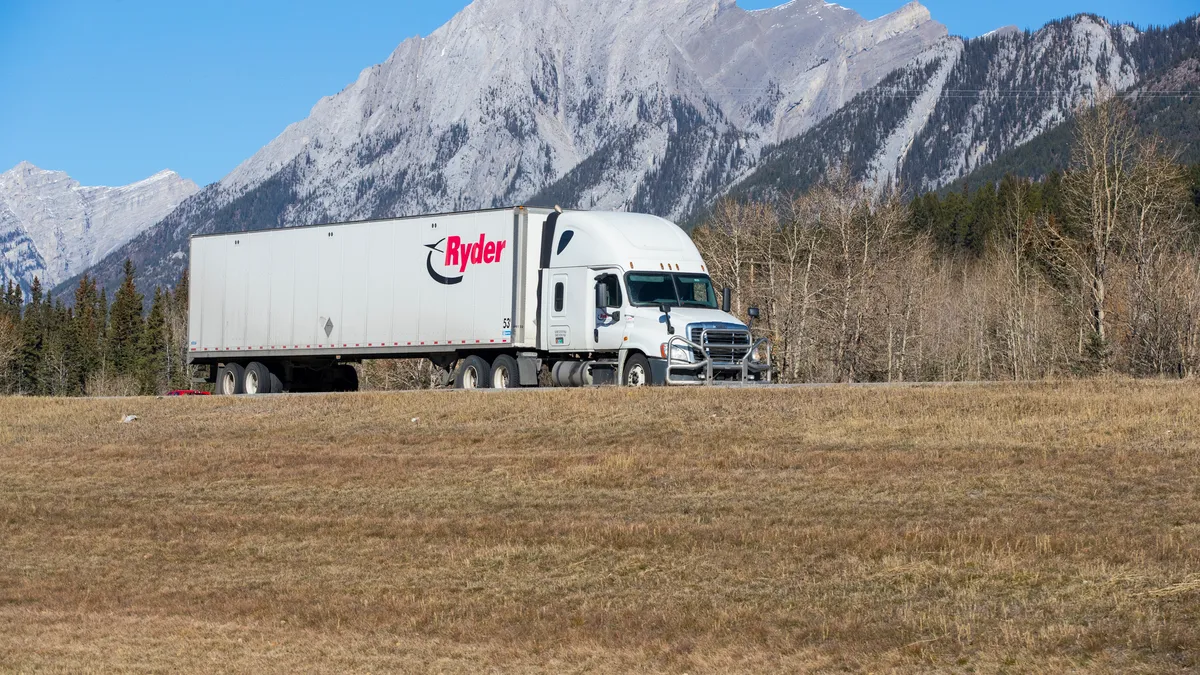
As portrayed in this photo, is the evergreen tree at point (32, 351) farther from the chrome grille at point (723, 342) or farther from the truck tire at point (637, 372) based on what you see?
the chrome grille at point (723, 342)

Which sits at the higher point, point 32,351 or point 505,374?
point 32,351

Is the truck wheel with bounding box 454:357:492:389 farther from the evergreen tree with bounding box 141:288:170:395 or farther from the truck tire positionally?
the evergreen tree with bounding box 141:288:170:395

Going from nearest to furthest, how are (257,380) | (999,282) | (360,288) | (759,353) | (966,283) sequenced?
1. (759,353)
2. (360,288)
3. (257,380)
4. (999,282)
5. (966,283)

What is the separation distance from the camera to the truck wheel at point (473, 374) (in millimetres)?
35844

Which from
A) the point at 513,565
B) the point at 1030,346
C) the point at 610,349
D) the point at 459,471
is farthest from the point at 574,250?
the point at 1030,346

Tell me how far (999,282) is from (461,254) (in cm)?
6366

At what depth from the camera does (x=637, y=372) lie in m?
32.9

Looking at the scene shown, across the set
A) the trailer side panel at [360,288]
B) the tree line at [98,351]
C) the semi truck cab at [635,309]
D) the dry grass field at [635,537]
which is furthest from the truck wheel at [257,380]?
the tree line at [98,351]

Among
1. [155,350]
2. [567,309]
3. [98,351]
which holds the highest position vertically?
[155,350]

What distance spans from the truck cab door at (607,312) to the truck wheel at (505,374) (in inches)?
102

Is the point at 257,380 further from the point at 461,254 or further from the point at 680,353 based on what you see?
the point at 680,353

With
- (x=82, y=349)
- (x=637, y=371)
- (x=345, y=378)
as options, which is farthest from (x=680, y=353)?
(x=82, y=349)

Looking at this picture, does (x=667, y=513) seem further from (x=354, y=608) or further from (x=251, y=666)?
(x=251, y=666)

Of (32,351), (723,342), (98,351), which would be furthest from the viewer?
(98,351)
